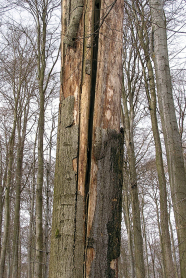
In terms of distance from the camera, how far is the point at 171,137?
14.1ft

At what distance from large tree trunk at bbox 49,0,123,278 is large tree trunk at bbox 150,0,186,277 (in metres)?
2.15

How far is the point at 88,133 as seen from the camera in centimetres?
180

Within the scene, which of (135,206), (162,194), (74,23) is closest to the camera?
(74,23)

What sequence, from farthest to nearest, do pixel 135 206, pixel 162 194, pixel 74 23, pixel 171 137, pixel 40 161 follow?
pixel 135 206 → pixel 162 194 → pixel 40 161 → pixel 171 137 → pixel 74 23

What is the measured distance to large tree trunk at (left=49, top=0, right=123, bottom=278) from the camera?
5.13 ft

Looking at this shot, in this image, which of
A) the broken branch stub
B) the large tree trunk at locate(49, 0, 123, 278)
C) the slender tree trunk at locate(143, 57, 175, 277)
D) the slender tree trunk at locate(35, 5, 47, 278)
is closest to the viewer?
the large tree trunk at locate(49, 0, 123, 278)

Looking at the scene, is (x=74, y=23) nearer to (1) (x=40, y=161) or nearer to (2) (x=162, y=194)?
(1) (x=40, y=161)

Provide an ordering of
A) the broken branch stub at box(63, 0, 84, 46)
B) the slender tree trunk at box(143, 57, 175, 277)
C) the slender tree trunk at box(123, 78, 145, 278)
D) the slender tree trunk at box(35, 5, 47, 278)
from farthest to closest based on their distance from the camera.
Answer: the slender tree trunk at box(123, 78, 145, 278) < the slender tree trunk at box(143, 57, 175, 277) < the slender tree trunk at box(35, 5, 47, 278) < the broken branch stub at box(63, 0, 84, 46)

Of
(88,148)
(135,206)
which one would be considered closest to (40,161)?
(135,206)

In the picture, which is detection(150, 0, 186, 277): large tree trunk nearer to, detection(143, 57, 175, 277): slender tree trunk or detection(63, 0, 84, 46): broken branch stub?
detection(143, 57, 175, 277): slender tree trunk

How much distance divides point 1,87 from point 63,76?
8.94 meters

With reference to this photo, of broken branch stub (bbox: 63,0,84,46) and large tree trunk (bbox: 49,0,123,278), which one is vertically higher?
broken branch stub (bbox: 63,0,84,46)

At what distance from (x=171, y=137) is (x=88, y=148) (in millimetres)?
2898

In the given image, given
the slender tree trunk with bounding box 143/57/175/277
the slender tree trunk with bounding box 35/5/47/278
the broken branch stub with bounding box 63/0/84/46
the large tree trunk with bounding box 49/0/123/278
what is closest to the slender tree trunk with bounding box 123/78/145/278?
the slender tree trunk with bounding box 143/57/175/277
